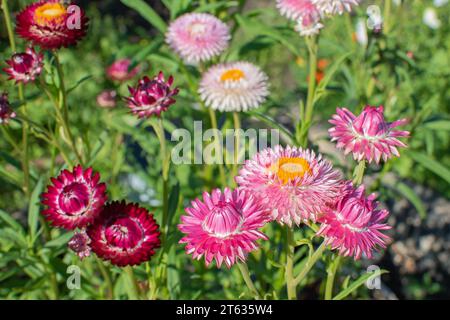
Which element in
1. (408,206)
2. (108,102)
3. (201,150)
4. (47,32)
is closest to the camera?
(47,32)

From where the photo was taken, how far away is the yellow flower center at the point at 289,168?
1035mm

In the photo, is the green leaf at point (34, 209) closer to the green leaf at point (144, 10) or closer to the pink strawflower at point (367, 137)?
the green leaf at point (144, 10)

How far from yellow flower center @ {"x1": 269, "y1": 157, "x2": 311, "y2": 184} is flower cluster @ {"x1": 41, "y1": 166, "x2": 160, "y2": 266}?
0.32 m

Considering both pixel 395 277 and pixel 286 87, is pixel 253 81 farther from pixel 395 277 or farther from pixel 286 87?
pixel 286 87

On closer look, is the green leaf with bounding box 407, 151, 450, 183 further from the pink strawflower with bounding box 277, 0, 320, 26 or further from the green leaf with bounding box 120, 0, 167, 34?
the green leaf with bounding box 120, 0, 167, 34

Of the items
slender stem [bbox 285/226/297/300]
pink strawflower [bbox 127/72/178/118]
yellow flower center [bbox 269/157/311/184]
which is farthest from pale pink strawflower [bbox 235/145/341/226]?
pink strawflower [bbox 127/72/178/118]

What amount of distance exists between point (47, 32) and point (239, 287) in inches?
35.8

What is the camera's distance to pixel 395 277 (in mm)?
2432

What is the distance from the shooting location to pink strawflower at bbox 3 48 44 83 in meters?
1.37

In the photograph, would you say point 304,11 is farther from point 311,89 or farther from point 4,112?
point 4,112
